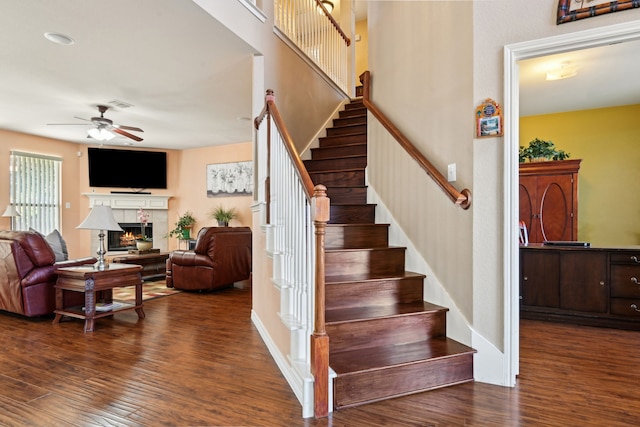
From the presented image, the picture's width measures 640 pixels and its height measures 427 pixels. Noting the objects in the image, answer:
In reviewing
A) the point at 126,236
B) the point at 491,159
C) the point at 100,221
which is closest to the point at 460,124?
the point at 491,159

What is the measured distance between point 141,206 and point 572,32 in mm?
8251

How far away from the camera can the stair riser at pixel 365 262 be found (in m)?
2.80

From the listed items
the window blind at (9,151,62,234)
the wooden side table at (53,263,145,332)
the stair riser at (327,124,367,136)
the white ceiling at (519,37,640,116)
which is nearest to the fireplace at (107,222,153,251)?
the window blind at (9,151,62,234)

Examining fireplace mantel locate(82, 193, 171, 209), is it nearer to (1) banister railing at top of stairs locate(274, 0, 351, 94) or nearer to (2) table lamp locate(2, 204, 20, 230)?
(2) table lamp locate(2, 204, 20, 230)

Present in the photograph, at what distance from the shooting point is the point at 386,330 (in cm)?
243

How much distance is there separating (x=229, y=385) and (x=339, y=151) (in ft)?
9.90

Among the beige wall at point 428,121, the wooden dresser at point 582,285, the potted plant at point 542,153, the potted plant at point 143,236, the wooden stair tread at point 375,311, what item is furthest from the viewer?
the potted plant at point 143,236

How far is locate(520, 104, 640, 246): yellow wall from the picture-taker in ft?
15.5

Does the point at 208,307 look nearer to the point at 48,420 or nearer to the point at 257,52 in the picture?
the point at 48,420

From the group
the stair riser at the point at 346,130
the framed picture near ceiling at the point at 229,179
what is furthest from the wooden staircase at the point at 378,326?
the framed picture near ceiling at the point at 229,179

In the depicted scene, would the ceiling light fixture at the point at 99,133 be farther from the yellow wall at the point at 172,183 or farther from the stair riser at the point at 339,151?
the stair riser at the point at 339,151

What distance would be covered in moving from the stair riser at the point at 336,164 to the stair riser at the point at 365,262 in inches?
53.8

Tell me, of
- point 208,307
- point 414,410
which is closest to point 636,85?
point 414,410

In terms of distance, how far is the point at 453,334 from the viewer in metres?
2.56
